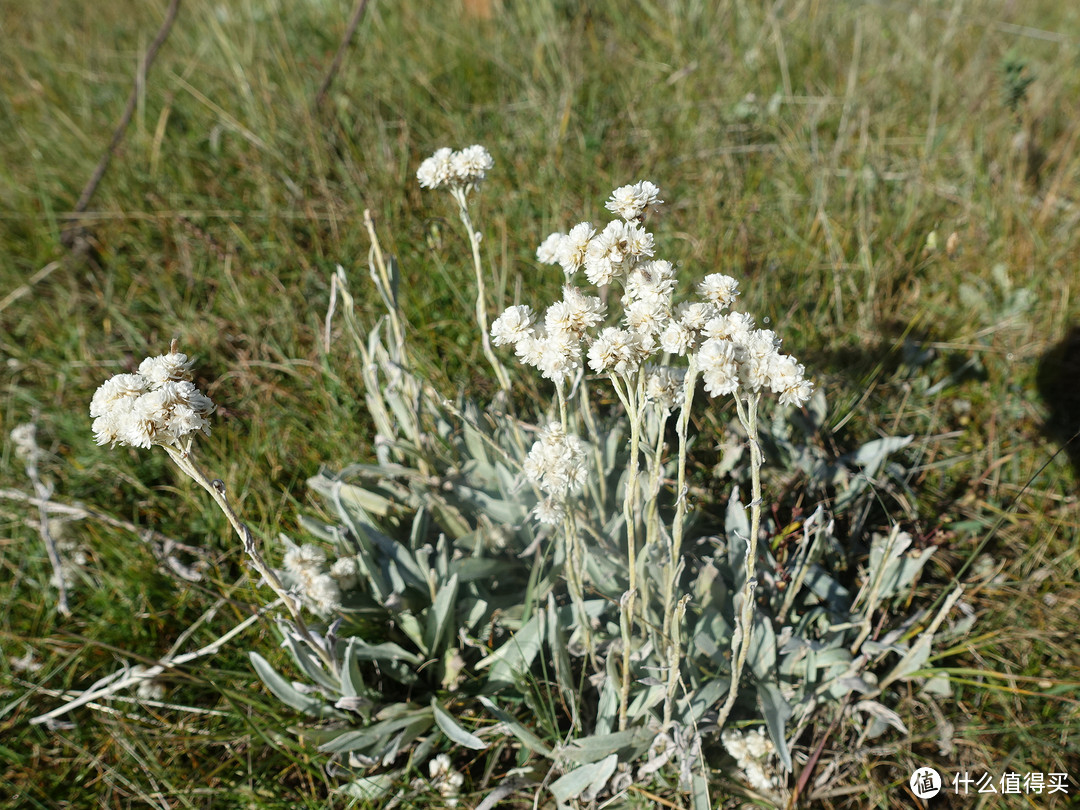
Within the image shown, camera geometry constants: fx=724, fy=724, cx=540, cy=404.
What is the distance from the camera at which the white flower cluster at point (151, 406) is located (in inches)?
44.0

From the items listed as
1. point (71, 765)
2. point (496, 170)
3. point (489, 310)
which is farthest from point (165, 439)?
point (496, 170)

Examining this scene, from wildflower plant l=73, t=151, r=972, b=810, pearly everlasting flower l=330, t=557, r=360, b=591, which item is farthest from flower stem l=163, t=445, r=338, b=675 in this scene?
pearly everlasting flower l=330, t=557, r=360, b=591

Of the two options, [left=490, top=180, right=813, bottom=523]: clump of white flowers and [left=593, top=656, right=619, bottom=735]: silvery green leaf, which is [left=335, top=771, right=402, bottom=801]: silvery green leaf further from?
[left=490, top=180, right=813, bottom=523]: clump of white flowers

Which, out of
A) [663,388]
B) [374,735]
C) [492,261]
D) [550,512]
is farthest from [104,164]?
[663,388]

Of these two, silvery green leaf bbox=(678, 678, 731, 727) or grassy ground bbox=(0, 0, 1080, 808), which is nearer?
silvery green leaf bbox=(678, 678, 731, 727)

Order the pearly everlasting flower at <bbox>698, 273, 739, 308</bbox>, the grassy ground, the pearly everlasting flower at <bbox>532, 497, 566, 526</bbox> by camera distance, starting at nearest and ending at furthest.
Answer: the pearly everlasting flower at <bbox>698, 273, 739, 308</bbox> < the pearly everlasting flower at <bbox>532, 497, 566, 526</bbox> < the grassy ground

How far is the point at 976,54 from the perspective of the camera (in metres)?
3.34

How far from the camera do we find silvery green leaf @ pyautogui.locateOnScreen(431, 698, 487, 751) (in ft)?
5.00

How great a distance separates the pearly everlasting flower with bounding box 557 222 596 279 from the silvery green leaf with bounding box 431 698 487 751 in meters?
0.98

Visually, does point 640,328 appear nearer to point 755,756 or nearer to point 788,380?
point 788,380

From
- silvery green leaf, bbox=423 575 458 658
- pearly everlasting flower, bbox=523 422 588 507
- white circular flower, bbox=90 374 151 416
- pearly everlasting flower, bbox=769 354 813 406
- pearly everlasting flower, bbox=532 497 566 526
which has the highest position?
white circular flower, bbox=90 374 151 416

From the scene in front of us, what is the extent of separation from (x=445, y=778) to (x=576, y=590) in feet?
1.87

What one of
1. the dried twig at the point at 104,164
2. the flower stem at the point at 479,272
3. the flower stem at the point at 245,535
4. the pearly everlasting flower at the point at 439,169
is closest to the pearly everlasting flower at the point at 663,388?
the flower stem at the point at 479,272

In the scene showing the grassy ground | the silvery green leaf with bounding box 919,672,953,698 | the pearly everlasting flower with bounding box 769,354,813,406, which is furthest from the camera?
the grassy ground
